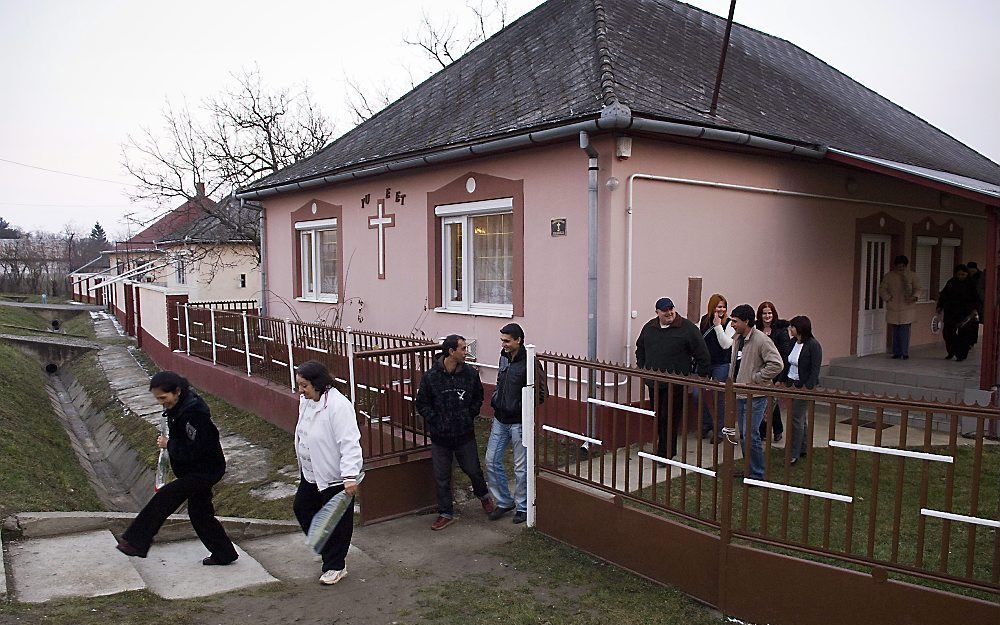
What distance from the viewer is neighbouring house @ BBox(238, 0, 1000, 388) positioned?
7922mm

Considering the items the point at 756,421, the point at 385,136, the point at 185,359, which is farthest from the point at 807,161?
the point at 185,359

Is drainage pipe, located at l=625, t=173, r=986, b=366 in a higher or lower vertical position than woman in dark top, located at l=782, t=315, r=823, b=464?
higher

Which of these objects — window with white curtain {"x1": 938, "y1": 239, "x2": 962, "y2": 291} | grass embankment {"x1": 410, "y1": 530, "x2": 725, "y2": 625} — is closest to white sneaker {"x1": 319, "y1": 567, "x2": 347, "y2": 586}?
grass embankment {"x1": 410, "y1": 530, "x2": 725, "y2": 625}

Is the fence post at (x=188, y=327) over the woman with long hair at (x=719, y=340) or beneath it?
beneath

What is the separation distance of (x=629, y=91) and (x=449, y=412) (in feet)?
14.1

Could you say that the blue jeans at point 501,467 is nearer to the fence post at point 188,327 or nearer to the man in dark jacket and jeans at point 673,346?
the man in dark jacket and jeans at point 673,346

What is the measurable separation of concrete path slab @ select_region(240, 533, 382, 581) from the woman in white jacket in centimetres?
23

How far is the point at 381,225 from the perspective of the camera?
1130 centimetres

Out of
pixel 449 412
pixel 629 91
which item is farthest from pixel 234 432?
pixel 629 91

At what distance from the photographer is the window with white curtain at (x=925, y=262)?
488 inches

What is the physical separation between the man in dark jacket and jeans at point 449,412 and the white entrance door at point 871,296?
24.6 ft

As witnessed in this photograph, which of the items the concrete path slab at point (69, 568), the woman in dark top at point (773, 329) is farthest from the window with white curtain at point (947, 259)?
the concrete path slab at point (69, 568)

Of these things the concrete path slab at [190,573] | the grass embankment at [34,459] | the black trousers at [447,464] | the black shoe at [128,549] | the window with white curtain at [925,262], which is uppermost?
the window with white curtain at [925,262]

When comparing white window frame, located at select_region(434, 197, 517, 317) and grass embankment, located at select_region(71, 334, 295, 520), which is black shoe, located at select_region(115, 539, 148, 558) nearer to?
grass embankment, located at select_region(71, 334, 295, 520)
